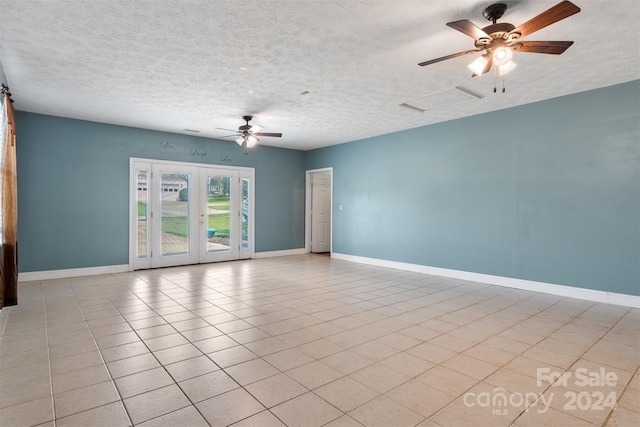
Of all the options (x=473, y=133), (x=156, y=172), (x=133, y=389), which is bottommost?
(x=133, y=389)

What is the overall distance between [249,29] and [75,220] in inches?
208

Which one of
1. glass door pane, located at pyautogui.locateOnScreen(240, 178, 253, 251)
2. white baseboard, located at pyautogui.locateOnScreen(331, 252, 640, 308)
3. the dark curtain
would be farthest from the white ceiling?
white baseboard, located at pyautogui.locateOnScreen(331, 252, 640, 308)

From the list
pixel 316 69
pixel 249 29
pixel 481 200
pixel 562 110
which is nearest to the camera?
pixel 249 29

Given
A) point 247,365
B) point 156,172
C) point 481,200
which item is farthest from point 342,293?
point 156,172

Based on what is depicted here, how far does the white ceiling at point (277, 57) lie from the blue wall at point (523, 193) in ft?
1.54

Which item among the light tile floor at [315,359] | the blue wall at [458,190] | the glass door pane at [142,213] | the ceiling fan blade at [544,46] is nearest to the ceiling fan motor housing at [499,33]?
the ceiling fan blade at [544,46]

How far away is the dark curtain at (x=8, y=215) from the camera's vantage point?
4.07 metres

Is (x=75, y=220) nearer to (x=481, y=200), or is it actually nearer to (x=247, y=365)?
(x=247, y=365)

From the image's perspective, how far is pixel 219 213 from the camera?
313 inches

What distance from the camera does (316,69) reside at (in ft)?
13.0

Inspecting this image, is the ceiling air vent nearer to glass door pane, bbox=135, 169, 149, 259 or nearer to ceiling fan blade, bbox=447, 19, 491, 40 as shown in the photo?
ceiling fan blade, bbox=447, 19, 491, 40

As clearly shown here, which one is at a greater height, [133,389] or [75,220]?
[75,220]

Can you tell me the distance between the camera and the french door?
6.91m

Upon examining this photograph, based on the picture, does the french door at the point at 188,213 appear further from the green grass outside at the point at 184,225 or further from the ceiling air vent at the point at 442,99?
the ceiling air vent at the point at 442,99
